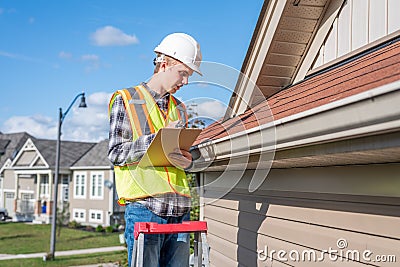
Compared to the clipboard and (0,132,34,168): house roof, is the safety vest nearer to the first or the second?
the clipboard

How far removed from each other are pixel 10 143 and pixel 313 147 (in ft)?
145

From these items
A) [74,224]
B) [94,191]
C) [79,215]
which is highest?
[94,191]

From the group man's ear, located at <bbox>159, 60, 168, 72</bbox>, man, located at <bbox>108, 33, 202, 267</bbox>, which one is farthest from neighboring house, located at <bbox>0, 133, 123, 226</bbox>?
man's ear, located at <bbox>159, 60, 168, 72</bbox>

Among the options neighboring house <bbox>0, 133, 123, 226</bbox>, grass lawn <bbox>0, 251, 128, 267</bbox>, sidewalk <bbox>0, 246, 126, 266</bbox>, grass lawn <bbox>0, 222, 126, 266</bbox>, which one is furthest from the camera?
neighboring house <bbox>0, 133, 123, 226</bbox>

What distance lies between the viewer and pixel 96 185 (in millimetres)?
29453

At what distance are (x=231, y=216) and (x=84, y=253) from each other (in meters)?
14.6

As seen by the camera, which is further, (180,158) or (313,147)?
(180,158)

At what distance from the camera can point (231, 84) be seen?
3.01 meters

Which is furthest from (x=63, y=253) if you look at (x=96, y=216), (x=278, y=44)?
(x=278, y=44)

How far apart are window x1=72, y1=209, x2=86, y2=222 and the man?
91.2 ft

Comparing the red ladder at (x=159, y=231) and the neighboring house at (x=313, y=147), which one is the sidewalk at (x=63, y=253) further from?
the red ladder at (x=159, y=231)

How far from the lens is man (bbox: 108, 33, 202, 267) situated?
2.86 metres

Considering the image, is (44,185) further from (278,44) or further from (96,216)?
(278,44)

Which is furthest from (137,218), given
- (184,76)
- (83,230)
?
(83,230)
